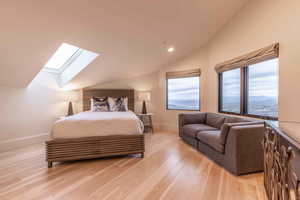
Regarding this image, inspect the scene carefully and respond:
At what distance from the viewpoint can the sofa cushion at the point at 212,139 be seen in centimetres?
268

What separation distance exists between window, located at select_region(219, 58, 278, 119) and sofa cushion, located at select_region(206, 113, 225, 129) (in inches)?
13.6

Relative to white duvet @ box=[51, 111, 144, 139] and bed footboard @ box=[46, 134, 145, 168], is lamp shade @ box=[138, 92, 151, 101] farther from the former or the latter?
bed footboard @ box=[46, 134, 145, 168]

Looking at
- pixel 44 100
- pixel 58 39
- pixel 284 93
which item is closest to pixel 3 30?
pixel 58 39

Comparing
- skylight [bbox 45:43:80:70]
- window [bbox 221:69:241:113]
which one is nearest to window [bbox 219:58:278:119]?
window [bbox 221:69:241:113]

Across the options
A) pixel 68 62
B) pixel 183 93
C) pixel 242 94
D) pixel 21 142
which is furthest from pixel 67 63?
pixel 242 94

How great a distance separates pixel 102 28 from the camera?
276 centimetres

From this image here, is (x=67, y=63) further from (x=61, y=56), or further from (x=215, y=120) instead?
(x=215, y=120)

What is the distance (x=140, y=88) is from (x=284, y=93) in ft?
13.0

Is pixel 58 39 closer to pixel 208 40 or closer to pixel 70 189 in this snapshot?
pixel 70 189

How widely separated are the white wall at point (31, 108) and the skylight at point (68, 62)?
0.22 meters

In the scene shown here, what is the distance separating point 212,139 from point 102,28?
2.66 meters

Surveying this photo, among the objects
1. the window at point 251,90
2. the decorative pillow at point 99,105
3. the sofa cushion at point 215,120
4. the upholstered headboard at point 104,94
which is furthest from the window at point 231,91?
the decorative pillow at point 99,105

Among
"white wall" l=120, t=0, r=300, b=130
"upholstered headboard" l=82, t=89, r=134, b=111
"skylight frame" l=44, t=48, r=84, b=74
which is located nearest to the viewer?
"white wall" l=120, t=0, r=300, b=130

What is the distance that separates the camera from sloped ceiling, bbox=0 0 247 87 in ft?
7.18
